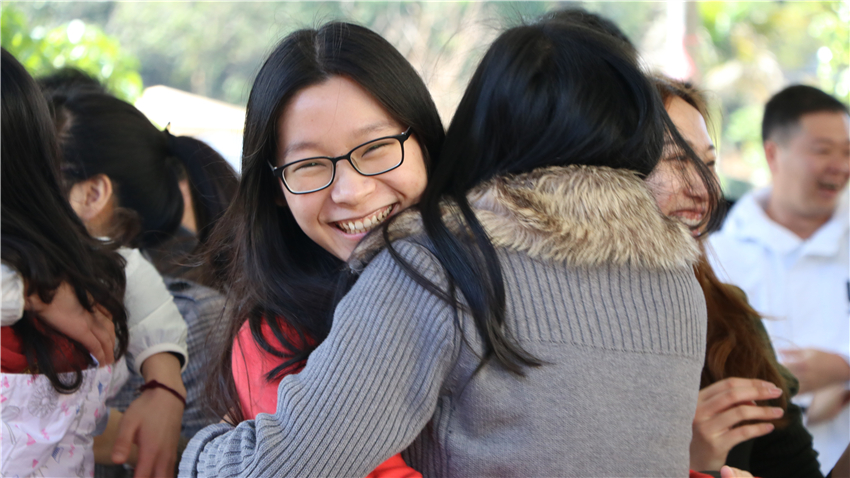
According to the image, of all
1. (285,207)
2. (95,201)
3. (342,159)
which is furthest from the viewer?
(95,201)

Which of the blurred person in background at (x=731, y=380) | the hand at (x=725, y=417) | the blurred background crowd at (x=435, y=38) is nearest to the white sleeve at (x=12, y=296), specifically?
the blurred person in background at (x=731, y=380)

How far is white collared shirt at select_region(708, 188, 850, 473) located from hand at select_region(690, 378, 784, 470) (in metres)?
1.38

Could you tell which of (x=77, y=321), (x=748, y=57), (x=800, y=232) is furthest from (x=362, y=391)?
(x=748, y=57)

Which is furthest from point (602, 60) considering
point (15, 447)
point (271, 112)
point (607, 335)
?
point (15, 447)

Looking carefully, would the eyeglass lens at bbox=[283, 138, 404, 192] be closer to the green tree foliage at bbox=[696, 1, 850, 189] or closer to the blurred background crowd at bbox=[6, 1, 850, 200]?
the blurred background crowd at bbox=[6, 1, 850, 200]

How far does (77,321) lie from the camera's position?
4.43 feet

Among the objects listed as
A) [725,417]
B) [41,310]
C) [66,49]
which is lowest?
[725,417]

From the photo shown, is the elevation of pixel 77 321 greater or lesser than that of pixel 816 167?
lesser

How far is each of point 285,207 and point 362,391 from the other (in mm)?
634

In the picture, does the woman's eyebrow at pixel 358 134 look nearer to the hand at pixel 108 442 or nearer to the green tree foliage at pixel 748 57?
the hand at pixel 108 442

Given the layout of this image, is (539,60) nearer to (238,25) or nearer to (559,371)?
(559,371)

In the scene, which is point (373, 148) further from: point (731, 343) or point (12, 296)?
point (731, 343)

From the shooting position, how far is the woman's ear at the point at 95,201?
73.7 inches

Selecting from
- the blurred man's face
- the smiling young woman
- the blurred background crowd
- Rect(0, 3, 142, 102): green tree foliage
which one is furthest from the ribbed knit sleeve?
the blurred background crowd
